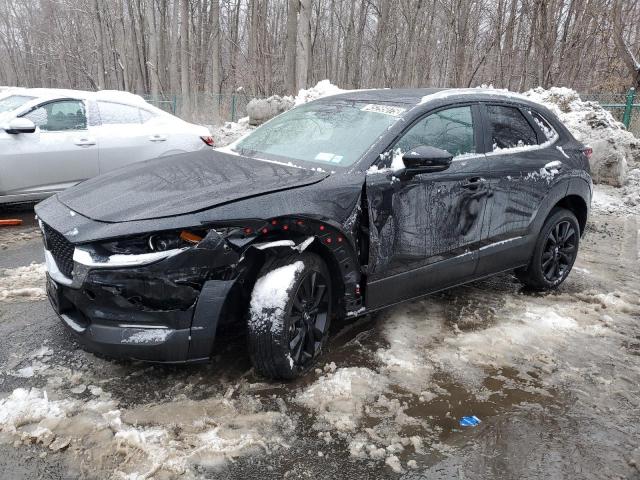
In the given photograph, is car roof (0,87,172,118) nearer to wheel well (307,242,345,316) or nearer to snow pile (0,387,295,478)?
snow pile (0,387,295,478)

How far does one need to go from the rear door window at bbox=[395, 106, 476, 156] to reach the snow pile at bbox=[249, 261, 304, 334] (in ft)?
4.31

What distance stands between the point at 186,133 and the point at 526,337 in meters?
5.53

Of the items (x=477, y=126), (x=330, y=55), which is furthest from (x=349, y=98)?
(x=330, y=55)

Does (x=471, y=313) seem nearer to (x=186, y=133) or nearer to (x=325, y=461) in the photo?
(x=325, y=461)

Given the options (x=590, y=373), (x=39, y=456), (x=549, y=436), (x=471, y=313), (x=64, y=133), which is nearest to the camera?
(x=39, y=456)

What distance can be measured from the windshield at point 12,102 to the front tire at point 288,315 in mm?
5390

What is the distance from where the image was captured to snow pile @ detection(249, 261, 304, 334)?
290cm

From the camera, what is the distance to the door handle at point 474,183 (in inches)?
153

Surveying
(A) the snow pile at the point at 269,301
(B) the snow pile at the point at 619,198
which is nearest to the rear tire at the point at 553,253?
(A) the snow pile at the point at 269,301

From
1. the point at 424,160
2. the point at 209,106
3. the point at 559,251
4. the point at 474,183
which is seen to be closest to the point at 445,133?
the point at 474,183

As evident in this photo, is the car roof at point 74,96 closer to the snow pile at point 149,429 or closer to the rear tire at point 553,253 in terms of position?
the snow pile at point 149,429

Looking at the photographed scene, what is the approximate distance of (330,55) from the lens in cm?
3719

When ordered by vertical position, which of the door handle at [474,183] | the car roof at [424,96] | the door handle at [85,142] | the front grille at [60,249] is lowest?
the front grille at [60,249]

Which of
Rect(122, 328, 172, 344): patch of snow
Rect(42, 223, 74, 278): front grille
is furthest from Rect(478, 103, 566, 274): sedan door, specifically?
Rect(42, 223, 74, 278): front grille
